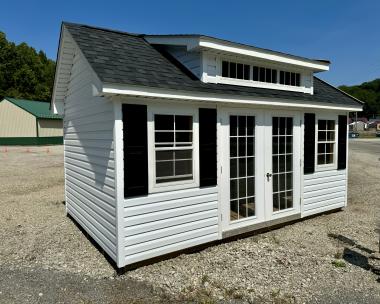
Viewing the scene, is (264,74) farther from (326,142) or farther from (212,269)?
(212,269)

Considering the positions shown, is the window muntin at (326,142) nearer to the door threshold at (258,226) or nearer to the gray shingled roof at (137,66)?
the gray shingled roof at (137,66)

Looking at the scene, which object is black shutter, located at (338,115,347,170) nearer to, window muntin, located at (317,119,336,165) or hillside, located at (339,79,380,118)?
window muntin, located at (317,119,336,165)

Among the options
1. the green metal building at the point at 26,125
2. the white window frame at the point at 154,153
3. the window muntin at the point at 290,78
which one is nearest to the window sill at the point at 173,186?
the white window frame at the point at 154,153

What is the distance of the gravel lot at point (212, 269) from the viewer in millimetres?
3988

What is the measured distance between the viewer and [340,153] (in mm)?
7703

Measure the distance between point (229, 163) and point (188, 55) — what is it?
2320 mm

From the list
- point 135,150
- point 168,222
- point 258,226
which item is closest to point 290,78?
point 258,226

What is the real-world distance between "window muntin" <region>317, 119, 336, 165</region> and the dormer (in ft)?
3.08

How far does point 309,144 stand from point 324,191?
1407 millimetres

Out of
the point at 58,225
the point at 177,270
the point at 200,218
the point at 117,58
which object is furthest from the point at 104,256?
the point at 117,58

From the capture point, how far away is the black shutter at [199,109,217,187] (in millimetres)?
5250

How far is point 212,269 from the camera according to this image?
4695 mm

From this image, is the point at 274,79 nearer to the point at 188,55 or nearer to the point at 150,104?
the point at 188,55

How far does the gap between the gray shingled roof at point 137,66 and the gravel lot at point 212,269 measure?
9.47 feet
